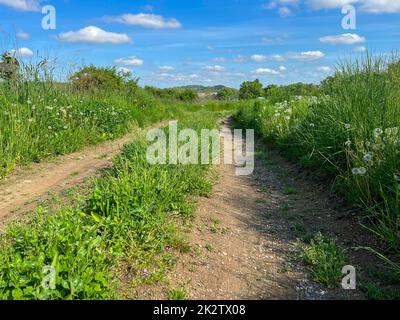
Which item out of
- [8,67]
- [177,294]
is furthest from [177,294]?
[8,67]

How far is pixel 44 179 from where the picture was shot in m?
6.04

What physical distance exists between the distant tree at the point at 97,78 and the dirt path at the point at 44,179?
231 inches

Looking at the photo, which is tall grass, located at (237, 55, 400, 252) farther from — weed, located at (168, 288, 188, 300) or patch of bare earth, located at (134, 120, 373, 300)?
weed, located at (168, 288, 188, 300)

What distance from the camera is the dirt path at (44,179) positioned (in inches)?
185

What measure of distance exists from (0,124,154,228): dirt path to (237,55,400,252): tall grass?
3477 mm

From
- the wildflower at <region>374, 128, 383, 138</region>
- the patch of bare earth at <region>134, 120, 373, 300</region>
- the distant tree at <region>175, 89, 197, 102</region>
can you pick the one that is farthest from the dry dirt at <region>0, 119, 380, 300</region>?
the distant tree at <region>175, 89, 197, 102</region>

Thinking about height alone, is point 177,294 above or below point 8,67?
below

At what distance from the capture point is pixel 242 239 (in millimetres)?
3826

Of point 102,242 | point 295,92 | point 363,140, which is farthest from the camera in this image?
point 295,92

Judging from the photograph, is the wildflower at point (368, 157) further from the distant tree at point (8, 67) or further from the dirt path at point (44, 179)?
the distant tree at point (8, 67)

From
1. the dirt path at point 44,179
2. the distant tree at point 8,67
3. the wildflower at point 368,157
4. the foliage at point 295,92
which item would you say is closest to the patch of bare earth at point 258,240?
the wildflower at point 368,157

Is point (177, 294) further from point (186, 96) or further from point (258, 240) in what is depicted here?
point (186, 96)

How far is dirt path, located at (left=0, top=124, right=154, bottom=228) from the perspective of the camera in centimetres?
469

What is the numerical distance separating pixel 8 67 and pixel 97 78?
7.00 meters
